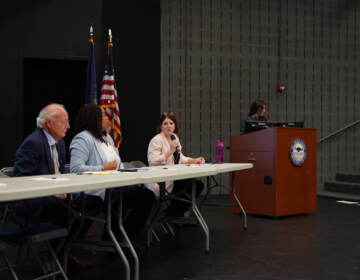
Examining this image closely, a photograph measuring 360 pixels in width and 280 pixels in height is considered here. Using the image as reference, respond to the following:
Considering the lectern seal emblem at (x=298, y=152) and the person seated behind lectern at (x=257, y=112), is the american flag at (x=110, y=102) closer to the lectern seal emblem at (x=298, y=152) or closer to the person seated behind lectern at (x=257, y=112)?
the person seated behind lectern at (x=257, y=112)

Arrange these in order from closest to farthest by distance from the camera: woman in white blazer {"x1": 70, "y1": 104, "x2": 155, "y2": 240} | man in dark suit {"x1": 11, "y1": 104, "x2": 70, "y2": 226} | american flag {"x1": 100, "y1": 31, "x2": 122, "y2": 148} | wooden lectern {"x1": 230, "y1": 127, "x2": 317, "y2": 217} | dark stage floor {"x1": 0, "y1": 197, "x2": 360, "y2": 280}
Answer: man in dark suit {"x1": 11, "y1": 104, "x2": 70, "y2": 226} < dark stage floor {"x1": 0, "y1": 197, "x2": 360, "y2": 280} < woman in white blazer {"x1": 70, "y1": 104, "x2": 155, "y2": 240} < wooden lectern {"x1": 230, "y1": 127, "x2": 317, "y2": 217} < american flag {"x1": 100, "y1": 31, "x2": 122, "y2": 148}

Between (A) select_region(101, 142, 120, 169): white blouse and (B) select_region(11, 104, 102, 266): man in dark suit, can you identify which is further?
(A) select_region(101, 142, 120, 169): white blouse

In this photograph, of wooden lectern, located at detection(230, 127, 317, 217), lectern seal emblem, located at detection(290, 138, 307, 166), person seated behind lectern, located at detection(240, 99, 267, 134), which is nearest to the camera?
wooden lectern, located at detection(230, 127, 317, 217)

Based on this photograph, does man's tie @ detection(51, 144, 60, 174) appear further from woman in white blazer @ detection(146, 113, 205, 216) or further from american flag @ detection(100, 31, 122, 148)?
american flag @ detection(100, 31, 122, 148)

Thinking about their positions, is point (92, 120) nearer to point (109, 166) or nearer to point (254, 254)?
point (109, 166)

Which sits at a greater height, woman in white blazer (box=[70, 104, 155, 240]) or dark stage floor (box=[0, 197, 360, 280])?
woman in white blazer (box=[70, 104, 155, 240])

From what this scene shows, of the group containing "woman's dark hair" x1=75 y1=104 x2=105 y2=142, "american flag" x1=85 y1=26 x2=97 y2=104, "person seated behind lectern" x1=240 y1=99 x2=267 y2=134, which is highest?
"american flag" x1=85 y1=26 x2=97 y2=104

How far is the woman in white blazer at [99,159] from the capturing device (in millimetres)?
3160

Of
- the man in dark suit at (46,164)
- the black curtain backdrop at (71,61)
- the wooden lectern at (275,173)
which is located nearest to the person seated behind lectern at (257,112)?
the wooden lectern at (275,173)

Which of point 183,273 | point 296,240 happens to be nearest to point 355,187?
point 296,240

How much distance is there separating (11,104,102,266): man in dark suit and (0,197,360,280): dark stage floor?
483 mm

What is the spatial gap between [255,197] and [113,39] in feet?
11.1

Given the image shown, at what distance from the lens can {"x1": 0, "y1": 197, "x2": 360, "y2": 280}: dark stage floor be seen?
9.74ft

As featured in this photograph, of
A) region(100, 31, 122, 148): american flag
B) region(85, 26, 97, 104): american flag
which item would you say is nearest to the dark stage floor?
region(100, 31, 122, 148): american flag
